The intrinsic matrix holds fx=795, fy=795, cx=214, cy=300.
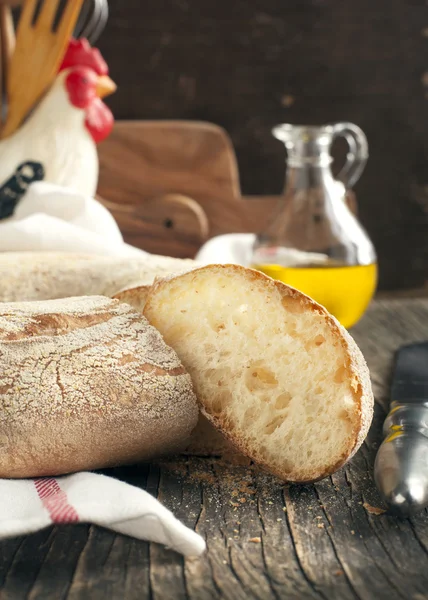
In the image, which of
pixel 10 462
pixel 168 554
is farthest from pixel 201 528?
pixel 10 462

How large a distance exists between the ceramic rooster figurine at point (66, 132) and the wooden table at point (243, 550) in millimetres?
922

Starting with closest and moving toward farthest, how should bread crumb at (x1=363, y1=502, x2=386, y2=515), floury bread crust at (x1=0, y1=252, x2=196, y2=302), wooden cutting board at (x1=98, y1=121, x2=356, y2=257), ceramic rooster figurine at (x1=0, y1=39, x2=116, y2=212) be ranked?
1. bread crumb at (x1=363, y1=502, x2=386, y2=515)
2. floury bread crust at (x1=0, y1=252, x2=196, y2=302)
3. ceramic rooster figurine at (x1=0, y1=39, x2=116, y2=212)
4. wooden cutting board at (x1=98, y1=121, x2=356, y2=257)

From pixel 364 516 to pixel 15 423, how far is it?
0.32m

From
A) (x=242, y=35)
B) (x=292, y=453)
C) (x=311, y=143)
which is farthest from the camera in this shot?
(x=242, y=35)

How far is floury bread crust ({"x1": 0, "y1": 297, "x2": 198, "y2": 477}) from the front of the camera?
0.70 metres

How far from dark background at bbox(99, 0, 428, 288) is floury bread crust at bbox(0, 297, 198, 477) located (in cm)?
164

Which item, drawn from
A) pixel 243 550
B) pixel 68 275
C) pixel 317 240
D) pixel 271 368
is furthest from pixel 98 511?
pixel 317 240

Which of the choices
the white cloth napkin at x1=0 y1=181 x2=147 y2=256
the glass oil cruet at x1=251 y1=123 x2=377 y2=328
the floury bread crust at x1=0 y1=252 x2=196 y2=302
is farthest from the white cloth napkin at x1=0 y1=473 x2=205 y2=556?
the glass oil cruet at x1=251 y1=123 x2=377 y2=328

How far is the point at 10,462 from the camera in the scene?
703 millimetres

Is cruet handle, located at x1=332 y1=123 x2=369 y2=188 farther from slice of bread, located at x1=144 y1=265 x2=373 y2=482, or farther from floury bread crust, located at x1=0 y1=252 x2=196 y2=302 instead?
slice of bread, located at x1=144 y1=265 x2=373 y2=482

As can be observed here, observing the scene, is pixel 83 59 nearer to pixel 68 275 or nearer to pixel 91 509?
pixel 68 275

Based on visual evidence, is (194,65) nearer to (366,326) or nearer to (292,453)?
(366,326)

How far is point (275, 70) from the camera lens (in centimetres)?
235

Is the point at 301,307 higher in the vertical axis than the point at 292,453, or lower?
higher
